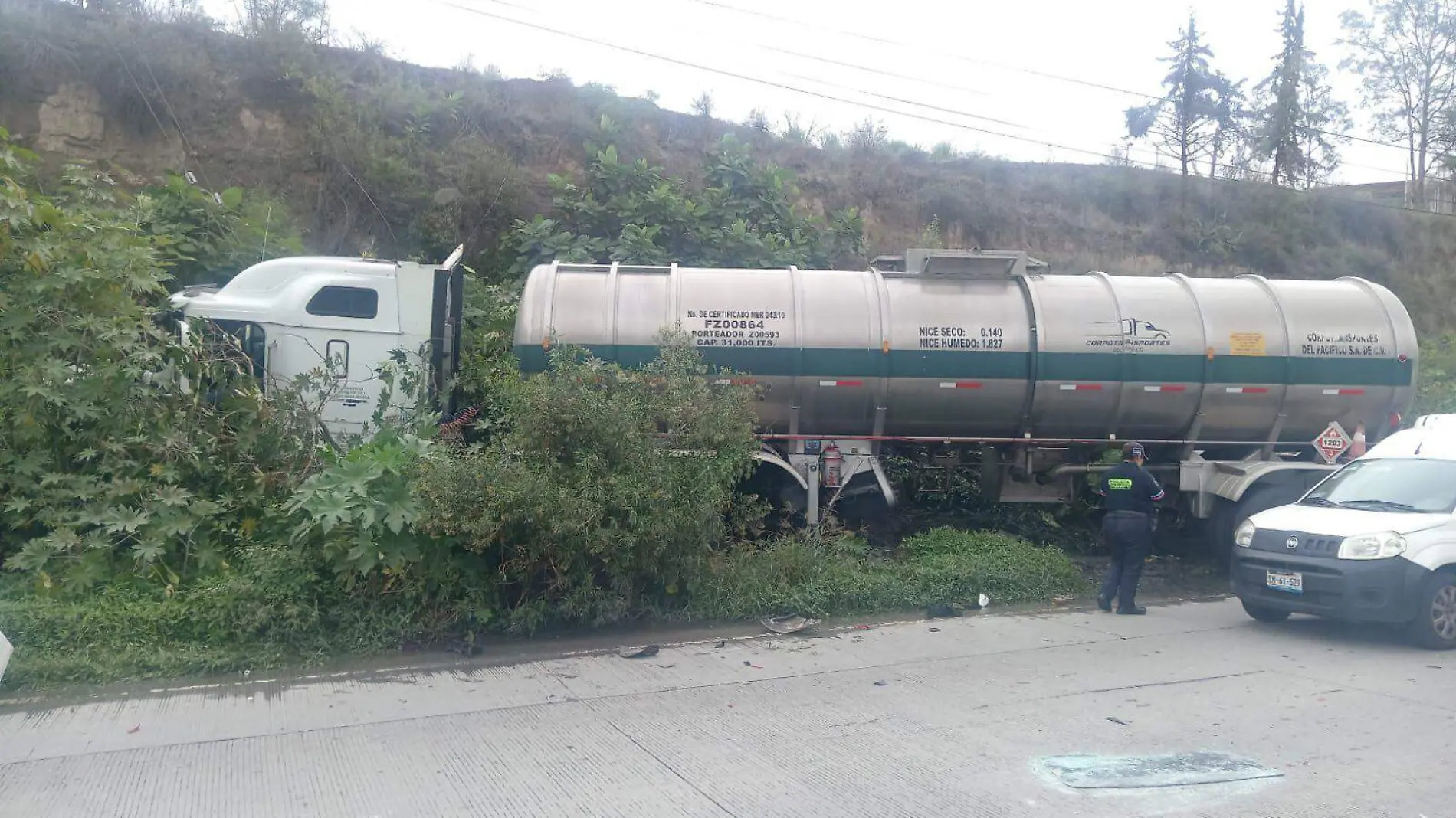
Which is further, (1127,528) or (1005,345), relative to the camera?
(1005,345)

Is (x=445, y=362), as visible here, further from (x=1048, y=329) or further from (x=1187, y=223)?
(x=1187, y=223)

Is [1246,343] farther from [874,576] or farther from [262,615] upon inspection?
[262,615]

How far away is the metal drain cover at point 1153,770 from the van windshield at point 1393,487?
4687 mm

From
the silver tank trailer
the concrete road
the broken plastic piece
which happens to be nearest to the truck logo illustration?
the silver tank trailer

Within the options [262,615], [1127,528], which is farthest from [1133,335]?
[262,615]

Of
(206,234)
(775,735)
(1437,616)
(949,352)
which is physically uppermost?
(206,234)

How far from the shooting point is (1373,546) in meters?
9.04

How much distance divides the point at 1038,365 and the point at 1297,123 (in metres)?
31.0

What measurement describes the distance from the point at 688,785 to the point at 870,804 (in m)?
0.97

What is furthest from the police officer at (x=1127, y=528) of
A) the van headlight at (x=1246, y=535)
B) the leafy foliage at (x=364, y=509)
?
the leafy foliage at (x=364, y=509)

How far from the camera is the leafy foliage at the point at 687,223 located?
18.3 meters

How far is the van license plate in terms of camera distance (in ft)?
30.4

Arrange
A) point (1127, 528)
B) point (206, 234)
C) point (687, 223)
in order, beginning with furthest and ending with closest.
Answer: point (687, 223), point (206, 234), point (1127, 528)

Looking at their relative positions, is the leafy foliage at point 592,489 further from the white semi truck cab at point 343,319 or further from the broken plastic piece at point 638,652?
the white semi truck cab at point 343,319
